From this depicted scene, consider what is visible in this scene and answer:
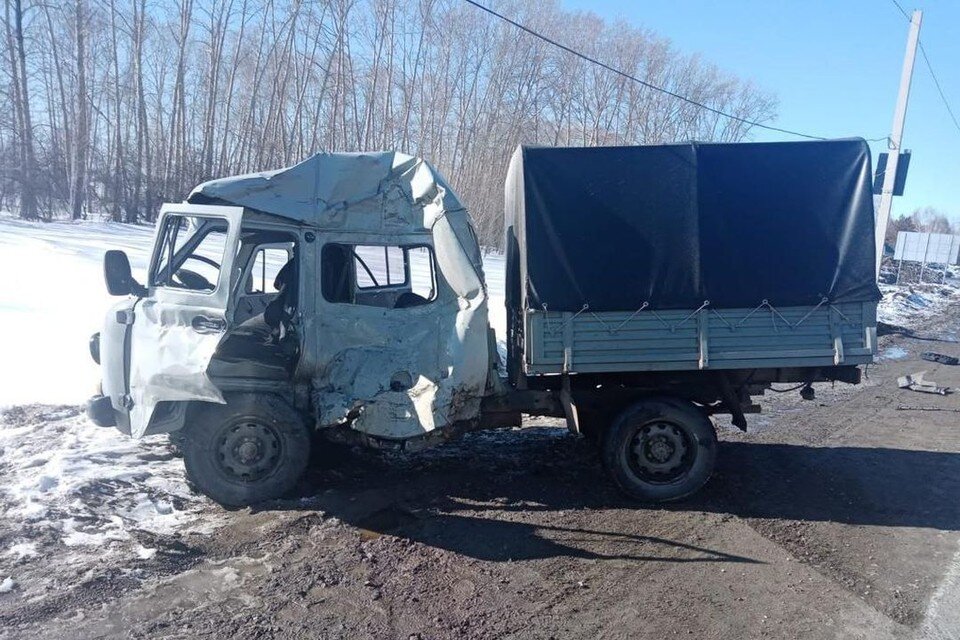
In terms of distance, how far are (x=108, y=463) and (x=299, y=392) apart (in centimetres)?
189

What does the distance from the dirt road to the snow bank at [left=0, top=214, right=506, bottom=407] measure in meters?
1.42

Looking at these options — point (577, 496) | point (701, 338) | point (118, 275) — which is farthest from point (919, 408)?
A: point (118, 275)

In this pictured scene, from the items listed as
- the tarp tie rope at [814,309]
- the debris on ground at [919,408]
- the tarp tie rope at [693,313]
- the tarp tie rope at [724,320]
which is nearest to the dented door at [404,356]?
the tarp tie rope at [693,313]

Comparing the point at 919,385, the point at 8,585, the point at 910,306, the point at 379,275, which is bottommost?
the point at 8,585

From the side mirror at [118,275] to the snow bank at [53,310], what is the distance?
1.44 meters

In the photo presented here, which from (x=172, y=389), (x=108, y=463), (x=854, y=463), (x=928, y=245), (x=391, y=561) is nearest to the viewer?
(x=391, y=561)

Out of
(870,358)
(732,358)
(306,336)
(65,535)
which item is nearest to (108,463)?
(65,535)

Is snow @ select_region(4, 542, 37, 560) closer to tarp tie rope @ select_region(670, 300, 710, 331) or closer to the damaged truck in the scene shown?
the damaged truck

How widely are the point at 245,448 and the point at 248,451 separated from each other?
0.03 m

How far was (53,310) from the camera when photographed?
11180mm

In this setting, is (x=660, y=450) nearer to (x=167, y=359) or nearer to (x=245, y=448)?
(x=245, y=448)

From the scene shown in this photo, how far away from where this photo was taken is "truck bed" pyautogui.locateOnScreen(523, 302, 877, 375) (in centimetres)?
557

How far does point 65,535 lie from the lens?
4.77 metres

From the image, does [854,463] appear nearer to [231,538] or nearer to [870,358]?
[870,358]
